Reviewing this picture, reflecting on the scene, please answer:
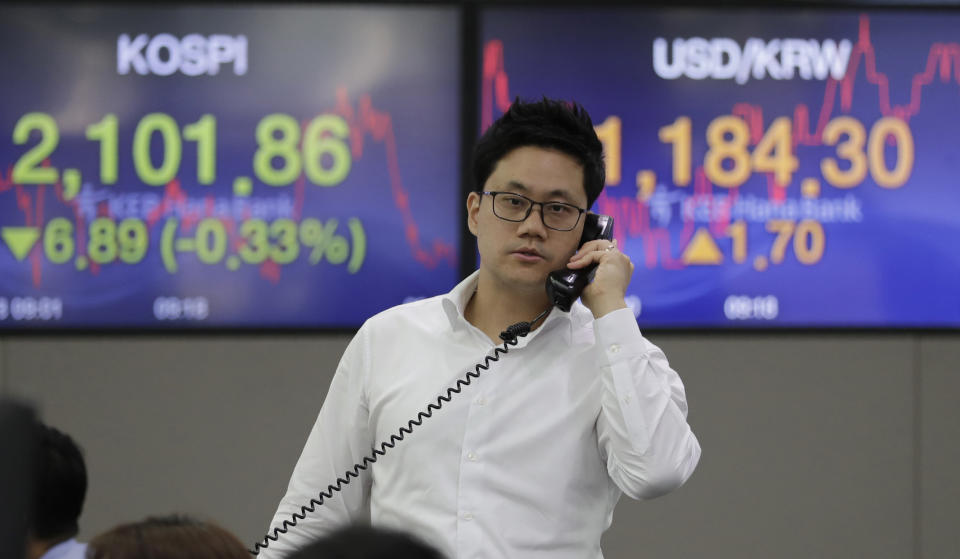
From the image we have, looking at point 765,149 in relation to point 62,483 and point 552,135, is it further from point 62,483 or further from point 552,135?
point 62,483

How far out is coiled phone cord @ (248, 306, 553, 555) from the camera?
181 cm

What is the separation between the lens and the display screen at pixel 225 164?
10.3 ft

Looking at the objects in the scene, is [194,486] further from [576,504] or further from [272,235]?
[576,504]

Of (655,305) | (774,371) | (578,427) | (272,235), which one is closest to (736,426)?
(774,371)

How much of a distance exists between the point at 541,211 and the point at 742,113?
1.56m

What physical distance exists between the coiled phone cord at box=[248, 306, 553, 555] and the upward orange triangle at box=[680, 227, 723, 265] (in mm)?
1386

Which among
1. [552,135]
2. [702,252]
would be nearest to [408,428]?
[552,135]

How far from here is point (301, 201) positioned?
317cm

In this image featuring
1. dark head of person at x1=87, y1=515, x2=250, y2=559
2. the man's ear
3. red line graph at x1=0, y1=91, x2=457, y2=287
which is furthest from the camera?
red line graph at x1=0, y1=91, x2=457, y2=287

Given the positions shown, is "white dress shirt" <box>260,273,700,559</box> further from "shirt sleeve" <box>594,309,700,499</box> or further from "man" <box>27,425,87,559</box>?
"man" <box>27,425,87,559</box>

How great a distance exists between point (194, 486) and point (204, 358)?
36cm

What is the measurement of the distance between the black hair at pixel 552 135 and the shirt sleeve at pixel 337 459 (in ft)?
1.31

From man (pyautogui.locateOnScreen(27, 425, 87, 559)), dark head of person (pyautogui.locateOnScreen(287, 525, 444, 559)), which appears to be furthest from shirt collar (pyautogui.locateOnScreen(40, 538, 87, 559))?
dark head of person (pyautogui.locateOnScreen(287, 525, 444, 559))

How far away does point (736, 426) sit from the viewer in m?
3.29
